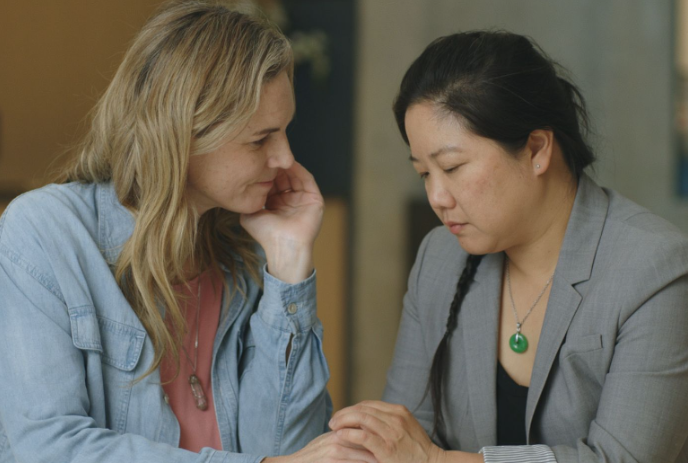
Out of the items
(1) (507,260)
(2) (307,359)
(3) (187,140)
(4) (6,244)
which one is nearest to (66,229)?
(4) (6,244)

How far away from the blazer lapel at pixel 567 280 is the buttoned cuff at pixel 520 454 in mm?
138

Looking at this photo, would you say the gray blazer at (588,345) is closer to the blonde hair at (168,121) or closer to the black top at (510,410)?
the black top at (510,410)

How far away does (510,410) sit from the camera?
1.79m

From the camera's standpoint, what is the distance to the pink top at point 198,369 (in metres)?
1.73

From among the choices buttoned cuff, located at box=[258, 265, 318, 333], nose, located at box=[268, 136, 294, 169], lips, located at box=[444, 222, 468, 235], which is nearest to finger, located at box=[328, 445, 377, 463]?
buttoned cuff, located at box=[258, 265, 318, 333]

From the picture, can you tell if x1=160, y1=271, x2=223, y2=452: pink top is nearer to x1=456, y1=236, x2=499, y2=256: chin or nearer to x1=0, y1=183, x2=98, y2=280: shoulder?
x1=0, y1=183, x2=98, y2=280: shoulder

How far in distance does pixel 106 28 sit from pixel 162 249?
2050mm

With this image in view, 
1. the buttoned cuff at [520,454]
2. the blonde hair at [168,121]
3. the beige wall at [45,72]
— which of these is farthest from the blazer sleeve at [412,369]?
the beige wall at [45,72]

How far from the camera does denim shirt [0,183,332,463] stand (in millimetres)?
1464

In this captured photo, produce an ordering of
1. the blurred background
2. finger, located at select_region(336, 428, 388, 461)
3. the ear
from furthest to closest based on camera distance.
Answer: the blurred background < the ear < finger, located at select_region(336, 428, 388, 461)

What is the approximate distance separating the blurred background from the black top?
84.0 inches

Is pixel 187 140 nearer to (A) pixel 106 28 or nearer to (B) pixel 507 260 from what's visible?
(B) pixel 507 260

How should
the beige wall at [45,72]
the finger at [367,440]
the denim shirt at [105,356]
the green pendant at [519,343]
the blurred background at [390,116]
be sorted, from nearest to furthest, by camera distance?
the denim shirt at [105,356] < the finger at [367,440] < the green pendant at [519,343] < the beige wall at [45,72] < the blurred background at [390,116]

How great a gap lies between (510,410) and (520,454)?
0.25m
